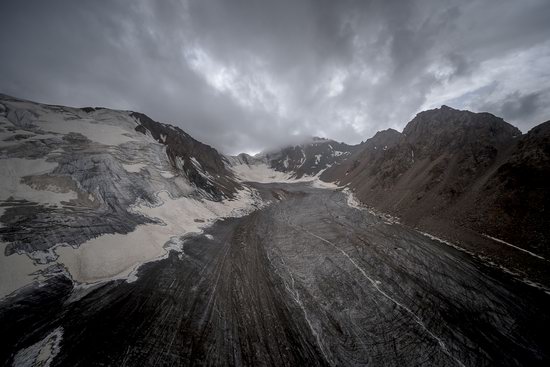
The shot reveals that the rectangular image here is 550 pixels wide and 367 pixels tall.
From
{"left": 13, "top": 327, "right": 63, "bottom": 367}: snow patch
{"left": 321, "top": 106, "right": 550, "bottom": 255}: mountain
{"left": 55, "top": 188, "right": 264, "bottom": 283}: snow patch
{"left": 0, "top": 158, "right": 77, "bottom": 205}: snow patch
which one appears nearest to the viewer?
{"left": 13, "top": 327, "right": 63, "bottom": 367}: snow patch

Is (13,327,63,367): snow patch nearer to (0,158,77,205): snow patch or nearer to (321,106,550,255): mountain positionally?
(0,158,77,205): snow patch

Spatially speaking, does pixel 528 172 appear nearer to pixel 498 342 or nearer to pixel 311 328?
pixel 498 342

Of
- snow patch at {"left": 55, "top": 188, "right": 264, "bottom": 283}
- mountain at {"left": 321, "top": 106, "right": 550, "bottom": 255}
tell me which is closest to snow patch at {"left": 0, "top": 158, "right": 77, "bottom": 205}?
snow patch at {"left": 55, "top": 188, "right": 264, "bottom": 283}

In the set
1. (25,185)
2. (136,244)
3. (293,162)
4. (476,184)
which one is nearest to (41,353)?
(136,244)

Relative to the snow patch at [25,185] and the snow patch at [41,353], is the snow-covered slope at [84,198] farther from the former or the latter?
the snow patch at [41,353]

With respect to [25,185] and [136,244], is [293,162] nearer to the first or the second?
[136,244]
